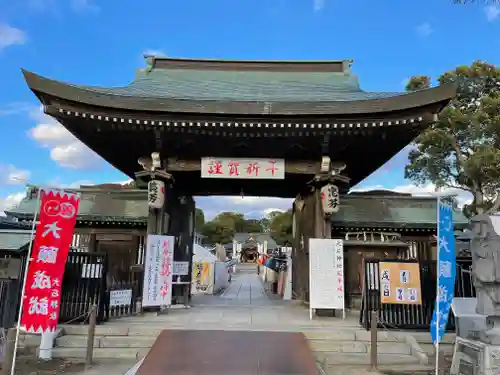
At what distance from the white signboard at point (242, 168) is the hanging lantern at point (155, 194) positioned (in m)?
1.16

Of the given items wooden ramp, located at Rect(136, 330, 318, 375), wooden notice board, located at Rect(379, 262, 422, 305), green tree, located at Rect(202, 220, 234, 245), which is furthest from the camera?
green tree, located at Rect(202, 220, 234, 245)

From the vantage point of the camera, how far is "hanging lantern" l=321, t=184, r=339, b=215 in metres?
9.37

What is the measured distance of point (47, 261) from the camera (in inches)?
231

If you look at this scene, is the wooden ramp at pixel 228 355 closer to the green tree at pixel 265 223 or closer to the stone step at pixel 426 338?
the stone step at pixel 426 338

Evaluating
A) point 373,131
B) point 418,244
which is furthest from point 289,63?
point 418,244

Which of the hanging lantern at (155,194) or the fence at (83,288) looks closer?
the fence at (83,288)

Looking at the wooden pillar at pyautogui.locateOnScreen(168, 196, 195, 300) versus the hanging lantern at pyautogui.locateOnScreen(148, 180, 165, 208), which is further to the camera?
the wooden pillar at pyautogui.locateOnScreen(168, 196, 195, 300)

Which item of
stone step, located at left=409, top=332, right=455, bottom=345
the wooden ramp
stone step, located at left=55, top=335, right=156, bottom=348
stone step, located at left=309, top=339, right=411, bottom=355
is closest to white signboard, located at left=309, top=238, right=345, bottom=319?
stone step, located at left=309, top=339, right=411, bottom=355

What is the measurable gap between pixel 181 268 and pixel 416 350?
634 centimetres

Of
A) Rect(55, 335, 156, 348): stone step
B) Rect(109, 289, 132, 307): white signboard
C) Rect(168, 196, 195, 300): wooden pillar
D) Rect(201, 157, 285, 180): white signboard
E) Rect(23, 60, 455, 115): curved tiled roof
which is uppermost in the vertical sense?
Rect(23, 60, 455, 115): curved tiled roof

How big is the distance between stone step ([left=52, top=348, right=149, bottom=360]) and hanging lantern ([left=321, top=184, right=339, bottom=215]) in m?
5.30

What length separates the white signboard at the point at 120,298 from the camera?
8.37 m

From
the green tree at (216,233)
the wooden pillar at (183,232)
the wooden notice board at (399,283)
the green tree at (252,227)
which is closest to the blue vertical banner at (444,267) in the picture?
the wooden notice board at (399,283)

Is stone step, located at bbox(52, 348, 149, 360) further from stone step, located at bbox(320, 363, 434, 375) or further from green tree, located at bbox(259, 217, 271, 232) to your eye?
green tree, located at bbox(259, 217, 271, 232)
